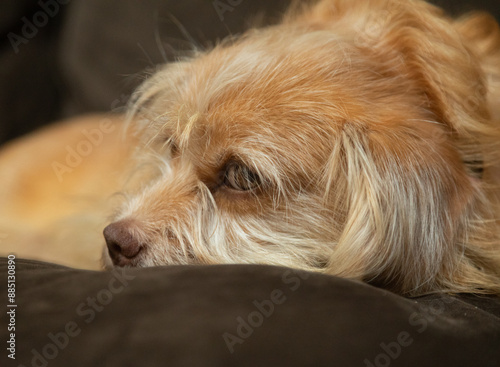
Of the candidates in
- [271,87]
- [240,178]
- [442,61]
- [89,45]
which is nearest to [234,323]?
[240,178]

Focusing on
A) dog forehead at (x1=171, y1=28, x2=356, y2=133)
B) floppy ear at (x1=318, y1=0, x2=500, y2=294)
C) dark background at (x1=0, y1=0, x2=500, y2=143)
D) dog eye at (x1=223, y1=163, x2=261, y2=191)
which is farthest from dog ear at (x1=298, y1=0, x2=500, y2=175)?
dark background at (x1=0, y1=0, x2=500, y2=143)

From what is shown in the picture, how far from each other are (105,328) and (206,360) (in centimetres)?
19

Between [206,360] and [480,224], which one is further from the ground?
[206,360]

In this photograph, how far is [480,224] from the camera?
1.31m

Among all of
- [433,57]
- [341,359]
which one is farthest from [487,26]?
[341,359]

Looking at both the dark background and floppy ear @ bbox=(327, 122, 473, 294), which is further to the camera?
the dark background

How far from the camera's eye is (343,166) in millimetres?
1317

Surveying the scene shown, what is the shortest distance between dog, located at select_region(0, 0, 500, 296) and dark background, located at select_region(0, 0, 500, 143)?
2.85 ft

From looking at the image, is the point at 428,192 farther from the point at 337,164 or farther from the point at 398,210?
the point at 337,164

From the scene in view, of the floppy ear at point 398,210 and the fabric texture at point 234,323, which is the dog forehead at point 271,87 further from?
the fabric texture at point 234,323

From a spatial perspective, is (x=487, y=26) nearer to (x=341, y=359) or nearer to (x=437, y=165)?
(x=437, y=165)

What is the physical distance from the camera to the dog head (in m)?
1.26

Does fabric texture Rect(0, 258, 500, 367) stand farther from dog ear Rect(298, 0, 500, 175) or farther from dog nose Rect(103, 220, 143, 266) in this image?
dog ear Rect(298, 0, 500, 175)

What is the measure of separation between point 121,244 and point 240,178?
13.0 inches
